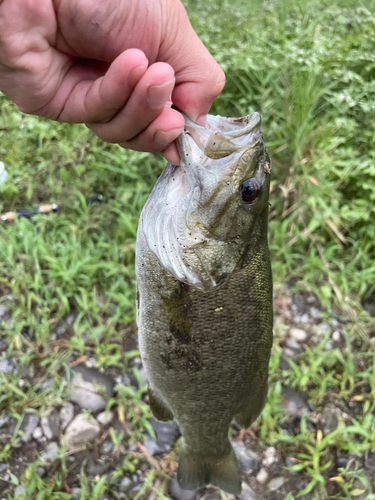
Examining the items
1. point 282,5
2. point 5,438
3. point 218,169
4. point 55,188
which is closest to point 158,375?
point 218,169

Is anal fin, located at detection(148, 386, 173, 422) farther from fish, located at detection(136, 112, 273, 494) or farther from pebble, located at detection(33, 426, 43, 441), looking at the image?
pebble, located at detection(33, 426, 43, 441)

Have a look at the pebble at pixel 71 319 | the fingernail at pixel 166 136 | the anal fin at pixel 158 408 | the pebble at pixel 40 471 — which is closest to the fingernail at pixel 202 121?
the fingernail at pixel 166 136

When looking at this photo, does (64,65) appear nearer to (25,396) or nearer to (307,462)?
(25,396)

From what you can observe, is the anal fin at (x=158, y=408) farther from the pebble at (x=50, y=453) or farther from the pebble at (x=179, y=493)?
the pebble at (x=50, y=453)

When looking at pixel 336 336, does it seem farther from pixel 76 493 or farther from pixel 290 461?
pixel 76 493

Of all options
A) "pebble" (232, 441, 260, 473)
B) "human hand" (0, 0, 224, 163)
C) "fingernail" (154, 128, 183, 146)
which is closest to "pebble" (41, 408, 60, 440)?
"pebble" (232, 441, 260, 473)
